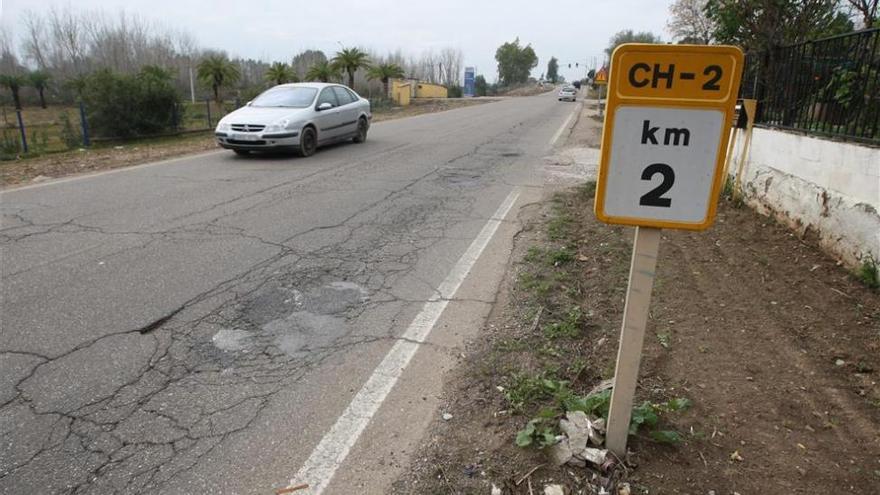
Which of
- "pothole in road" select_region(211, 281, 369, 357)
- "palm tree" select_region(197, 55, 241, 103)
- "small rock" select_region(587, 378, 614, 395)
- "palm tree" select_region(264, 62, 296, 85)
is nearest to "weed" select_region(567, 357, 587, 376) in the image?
"small rock" select_region(587, 378, 614, 395)

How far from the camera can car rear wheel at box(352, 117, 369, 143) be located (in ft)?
47.4

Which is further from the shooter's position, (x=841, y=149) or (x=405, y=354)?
(x=841, y=149)

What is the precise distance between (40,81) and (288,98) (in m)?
43.8

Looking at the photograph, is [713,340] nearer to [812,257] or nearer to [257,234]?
[812,257]

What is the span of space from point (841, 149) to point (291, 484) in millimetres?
5540

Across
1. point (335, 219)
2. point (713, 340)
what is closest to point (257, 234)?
point (335, 219)

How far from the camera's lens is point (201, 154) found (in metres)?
12.7

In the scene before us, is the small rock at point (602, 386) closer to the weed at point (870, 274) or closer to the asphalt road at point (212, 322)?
the asphalt road at point (212, 322)

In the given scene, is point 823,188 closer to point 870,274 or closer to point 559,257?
point 870,274

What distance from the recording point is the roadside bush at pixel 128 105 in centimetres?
1576

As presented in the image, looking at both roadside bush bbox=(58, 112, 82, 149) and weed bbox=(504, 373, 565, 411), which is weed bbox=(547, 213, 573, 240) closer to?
weed bbox=(504, 373, 565, 411)

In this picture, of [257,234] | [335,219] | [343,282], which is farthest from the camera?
[335,219]

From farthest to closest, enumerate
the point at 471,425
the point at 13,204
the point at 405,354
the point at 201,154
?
the point at 201,154, the point at 13,204, the point at 405,354, the point at 471,425

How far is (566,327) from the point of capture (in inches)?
152
